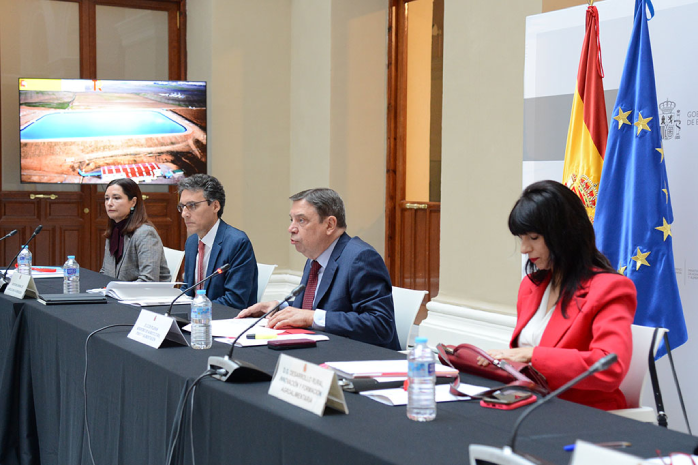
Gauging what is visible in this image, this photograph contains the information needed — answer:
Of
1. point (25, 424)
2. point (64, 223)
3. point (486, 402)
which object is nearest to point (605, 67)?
point (486, 402)

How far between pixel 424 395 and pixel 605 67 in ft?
7.34

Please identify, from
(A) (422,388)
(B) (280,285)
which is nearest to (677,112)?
(A) (422,388)

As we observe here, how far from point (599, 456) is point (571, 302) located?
3.69 feet

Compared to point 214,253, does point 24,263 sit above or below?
below

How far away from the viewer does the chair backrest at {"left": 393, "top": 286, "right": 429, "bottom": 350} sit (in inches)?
112

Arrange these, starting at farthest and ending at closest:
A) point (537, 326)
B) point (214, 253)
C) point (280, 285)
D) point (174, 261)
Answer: point (280, 285) → point (174, 261) → point (214, 253) → point (537, 326)

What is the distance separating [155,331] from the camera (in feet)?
7.41

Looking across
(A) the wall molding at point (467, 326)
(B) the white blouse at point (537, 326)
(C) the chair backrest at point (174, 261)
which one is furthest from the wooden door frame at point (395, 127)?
(B) the white blouse at point (537, 326)

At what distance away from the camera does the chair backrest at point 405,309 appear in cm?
284

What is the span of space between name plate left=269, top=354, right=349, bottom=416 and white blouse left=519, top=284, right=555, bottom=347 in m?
0.84

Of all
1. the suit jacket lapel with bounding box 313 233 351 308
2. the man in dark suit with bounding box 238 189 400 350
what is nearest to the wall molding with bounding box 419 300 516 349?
the man in dark suit with bounding box 238 189 400 350

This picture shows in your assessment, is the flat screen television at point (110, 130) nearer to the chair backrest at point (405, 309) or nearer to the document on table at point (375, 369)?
the chair backrest at point (405, 309)

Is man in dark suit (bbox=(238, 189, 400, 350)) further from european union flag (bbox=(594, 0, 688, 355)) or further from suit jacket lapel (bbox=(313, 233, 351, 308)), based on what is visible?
european union flag (bbox=(594, 0, 688, 355))

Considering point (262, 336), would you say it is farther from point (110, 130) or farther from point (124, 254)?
point (110, 130)
